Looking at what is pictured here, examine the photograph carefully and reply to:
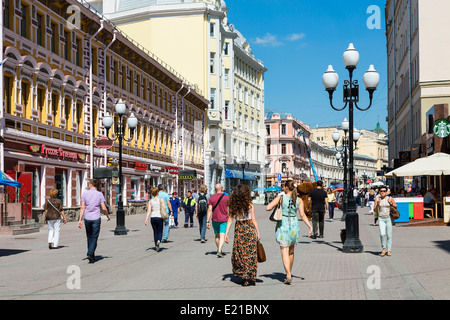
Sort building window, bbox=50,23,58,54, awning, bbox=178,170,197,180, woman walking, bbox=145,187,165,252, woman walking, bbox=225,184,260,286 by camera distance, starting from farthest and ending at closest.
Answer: awning, bbox=178,170,197,180
building window, bbox=50,23,58,54
woman walking, bbox=145,187,165,252
woman walking, bbox=225,184,260,286

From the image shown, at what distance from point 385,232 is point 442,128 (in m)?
15.9

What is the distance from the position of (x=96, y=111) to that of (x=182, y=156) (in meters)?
19.8

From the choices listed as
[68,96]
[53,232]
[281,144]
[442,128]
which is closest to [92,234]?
[53,232]

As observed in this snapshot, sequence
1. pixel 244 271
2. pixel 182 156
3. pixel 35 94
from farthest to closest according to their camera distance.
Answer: pixel 182 156
pixel 35 94
pixel 244 271

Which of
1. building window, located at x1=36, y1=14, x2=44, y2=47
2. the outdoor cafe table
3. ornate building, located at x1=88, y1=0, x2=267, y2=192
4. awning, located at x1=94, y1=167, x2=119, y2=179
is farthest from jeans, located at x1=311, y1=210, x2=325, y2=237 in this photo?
ornate building, located at x1=88, y1=0, x2=267, y2=192

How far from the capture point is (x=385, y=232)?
537 inches

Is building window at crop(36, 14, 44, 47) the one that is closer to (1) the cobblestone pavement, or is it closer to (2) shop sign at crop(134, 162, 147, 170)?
(1) the cobblestone pavement

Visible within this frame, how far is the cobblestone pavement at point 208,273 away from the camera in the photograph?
340 inches

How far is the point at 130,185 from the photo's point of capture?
40.7 meters

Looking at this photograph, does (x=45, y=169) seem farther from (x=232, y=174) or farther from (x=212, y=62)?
(x=232, y=174)

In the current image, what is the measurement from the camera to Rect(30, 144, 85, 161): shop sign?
2642cm

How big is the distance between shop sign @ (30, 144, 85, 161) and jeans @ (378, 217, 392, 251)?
17035 mm
